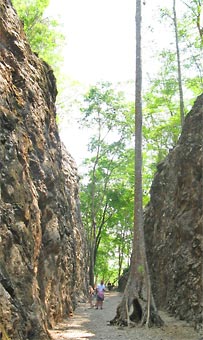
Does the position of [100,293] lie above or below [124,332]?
above

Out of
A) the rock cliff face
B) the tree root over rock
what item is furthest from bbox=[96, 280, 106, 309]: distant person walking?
the tree root over rock

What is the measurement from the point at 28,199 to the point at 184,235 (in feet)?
20.0

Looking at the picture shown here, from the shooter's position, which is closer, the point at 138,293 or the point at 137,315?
the point at 137,315

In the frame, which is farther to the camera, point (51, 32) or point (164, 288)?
point (51, 32)

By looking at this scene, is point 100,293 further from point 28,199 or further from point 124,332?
point 28,199

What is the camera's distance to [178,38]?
2292cm

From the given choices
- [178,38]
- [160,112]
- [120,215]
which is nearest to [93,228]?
[120,215]

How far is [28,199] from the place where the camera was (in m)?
9.20

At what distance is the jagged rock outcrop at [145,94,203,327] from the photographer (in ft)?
39.7

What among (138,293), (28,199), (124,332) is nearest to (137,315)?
(138,293)

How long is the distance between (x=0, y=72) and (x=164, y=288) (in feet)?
36.4

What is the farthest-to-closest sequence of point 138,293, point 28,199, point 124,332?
point 138,293, point 124,332, point 28,199

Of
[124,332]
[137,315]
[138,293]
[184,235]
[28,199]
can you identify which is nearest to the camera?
[28,199]

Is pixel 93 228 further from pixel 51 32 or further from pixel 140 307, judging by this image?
pixel 140 307
